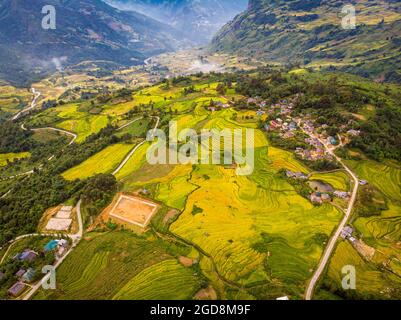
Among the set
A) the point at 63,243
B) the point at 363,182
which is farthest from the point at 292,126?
the point at 63,243

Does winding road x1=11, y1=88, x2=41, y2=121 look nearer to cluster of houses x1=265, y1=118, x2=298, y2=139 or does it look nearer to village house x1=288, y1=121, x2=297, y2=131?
cluster of houses x1=265, y1=118, x2=298, y2=139

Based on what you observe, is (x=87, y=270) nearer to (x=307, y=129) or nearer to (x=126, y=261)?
(x=126, y=261)

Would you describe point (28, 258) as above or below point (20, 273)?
above

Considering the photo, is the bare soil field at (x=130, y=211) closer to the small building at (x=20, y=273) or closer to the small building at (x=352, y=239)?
the small building at (x=20, y=273)

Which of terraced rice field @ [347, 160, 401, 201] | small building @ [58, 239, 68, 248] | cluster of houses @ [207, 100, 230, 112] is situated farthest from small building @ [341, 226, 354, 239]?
cluster of houses @ [207, 100, 230, 112]

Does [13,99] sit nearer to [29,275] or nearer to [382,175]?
[29,275]
